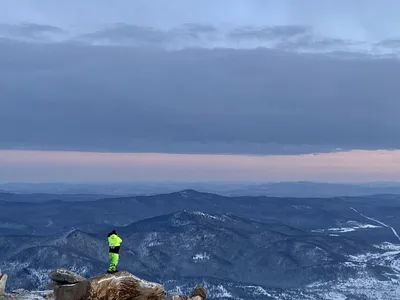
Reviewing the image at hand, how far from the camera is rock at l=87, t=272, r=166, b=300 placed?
63.5 m

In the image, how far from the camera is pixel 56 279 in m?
73.3

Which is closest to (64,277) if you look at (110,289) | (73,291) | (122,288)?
(73,291)

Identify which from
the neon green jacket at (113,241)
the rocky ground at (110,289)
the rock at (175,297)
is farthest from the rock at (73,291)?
the rock at (175,297)

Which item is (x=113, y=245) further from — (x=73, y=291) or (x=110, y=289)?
(x=73, y=291)

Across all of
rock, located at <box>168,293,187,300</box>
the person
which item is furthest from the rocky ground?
rock, located at <box>168,293,187,300</box>

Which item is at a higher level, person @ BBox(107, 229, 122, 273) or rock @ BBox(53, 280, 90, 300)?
person @ BBox(107, 229, 122, 273)

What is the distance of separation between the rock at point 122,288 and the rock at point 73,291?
2.49 feet

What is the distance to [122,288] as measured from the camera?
65.3 m

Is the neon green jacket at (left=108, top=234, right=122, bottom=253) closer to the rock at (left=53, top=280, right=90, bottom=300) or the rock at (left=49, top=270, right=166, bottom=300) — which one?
the rock at (left=49, top=270, right=166, bottom=300)

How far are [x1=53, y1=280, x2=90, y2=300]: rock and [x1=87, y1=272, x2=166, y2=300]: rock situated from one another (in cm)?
76

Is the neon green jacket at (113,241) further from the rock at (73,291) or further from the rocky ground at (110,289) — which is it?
the rock at (73,291)

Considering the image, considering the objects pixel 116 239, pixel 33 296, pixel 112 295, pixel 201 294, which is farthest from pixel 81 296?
pixel 201 294

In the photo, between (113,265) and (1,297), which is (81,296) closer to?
(113,265)

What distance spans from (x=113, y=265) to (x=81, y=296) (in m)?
6.56
